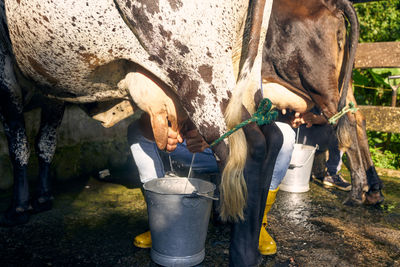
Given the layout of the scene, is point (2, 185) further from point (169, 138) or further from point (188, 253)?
point (188, 253)

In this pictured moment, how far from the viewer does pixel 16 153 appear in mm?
2449

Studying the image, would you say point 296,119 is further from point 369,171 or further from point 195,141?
point 195,141

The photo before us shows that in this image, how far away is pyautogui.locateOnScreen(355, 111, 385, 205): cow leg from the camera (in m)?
3.04

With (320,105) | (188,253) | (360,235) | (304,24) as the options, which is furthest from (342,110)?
(188,253)

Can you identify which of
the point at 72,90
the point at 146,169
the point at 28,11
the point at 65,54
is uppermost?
the point at 28,11

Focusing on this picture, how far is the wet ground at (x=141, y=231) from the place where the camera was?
6.42 ft

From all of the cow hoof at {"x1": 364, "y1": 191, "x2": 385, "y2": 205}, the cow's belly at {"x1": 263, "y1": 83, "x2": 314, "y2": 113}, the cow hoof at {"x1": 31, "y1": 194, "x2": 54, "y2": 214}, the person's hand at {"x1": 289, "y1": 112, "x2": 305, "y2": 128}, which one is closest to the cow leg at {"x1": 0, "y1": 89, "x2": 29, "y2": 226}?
the cow hoof at {"x1": 31, "y1": 194, "x2": 54, "y2": 214}

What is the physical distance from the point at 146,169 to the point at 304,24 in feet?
6.22

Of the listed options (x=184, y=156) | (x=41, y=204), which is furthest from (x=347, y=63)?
(x=41, y=204)

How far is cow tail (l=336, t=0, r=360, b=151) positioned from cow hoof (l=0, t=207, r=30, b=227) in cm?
268

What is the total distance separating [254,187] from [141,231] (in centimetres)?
105

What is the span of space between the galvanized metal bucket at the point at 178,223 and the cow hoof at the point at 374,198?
6.09ft

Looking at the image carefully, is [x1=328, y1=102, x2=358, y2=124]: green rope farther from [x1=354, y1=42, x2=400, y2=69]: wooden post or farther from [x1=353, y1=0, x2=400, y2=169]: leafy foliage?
[x1=353, y1=0, x2=400, y2=169]: leafy foliage

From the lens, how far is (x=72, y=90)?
2.07 meters
